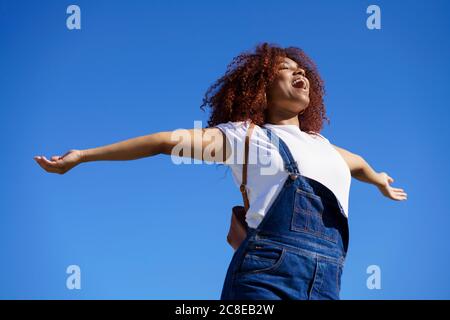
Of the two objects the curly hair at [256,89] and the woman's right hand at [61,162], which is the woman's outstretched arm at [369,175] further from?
the woman's right hand at [61,162]

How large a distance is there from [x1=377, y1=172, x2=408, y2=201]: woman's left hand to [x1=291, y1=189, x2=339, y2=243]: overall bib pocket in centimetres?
121

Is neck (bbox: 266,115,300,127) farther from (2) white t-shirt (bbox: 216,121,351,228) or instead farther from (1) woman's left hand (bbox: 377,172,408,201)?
(1) woman's left hand (bbox: 377,172,408,201)

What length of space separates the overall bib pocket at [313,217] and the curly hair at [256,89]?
75cm

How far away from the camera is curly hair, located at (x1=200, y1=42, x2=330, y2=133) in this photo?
3.74m

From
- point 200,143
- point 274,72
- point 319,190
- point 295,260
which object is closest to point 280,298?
point 295,260

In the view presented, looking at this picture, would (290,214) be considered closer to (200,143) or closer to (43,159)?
(200,143)

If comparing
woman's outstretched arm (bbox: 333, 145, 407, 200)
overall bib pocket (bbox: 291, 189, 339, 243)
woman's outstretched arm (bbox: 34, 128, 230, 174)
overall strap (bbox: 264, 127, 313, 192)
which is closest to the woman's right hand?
woman's outstretched arm (bbox: 34, 128, 230, 174)

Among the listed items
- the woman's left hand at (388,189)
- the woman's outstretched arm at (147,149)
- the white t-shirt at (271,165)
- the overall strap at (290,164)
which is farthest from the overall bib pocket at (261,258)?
the woman's left hand at (388,189)

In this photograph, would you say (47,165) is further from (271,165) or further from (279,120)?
(279,120)

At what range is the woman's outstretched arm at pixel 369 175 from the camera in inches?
156

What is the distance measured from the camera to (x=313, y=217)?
3.10 m

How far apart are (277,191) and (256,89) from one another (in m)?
0.98

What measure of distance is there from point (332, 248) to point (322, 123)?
142 cm
